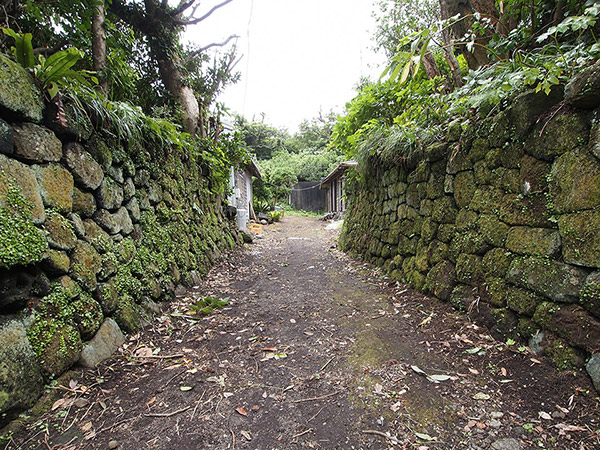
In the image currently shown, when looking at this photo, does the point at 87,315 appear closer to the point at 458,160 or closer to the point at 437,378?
the point at 437,378

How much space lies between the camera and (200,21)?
5074mm

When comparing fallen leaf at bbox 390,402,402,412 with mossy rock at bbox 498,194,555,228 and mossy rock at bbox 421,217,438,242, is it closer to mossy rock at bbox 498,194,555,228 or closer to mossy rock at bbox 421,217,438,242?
mossy rock at bbox 498,194,555,228

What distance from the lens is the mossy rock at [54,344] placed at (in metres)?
1.61

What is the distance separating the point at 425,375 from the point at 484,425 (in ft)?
1.52

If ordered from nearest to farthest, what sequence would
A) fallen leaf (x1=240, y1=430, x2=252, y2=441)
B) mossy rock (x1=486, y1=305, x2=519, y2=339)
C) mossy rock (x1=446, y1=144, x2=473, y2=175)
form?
fallen leaf (x1=240, y1=430, x2=252, y2=441) → mossy rock (x1=486, y1=305, x2=519, y2=339) → mossy rock (x1=446, y1=144, x2=473, y2=175)

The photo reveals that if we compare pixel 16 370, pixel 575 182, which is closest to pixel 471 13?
pixel 575 182

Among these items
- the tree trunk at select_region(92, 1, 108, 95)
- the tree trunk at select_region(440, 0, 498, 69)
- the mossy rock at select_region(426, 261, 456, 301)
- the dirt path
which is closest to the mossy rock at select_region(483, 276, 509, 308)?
the dirt path

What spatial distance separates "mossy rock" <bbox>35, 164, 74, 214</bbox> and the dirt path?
3.88 feet

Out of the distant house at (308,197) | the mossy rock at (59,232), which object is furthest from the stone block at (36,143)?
the distant house at (308,197)

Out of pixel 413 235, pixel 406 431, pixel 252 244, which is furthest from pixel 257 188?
pixel 406 431

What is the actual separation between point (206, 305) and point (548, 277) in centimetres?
322

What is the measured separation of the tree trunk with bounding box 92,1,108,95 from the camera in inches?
115

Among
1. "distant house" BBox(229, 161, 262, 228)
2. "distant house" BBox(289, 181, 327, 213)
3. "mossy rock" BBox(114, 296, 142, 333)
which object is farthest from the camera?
"distant house" BBox(289, 181, 327, 213)

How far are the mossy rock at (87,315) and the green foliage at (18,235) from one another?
449 millimetres
